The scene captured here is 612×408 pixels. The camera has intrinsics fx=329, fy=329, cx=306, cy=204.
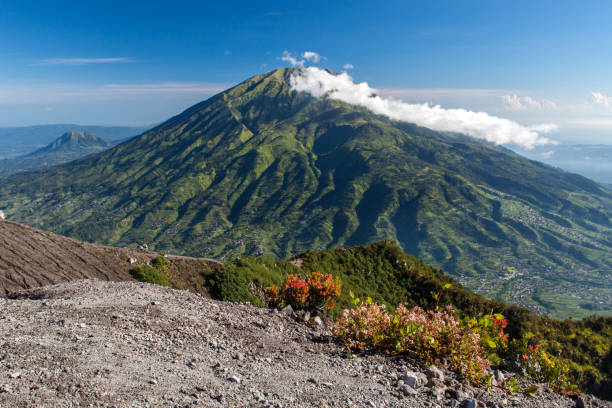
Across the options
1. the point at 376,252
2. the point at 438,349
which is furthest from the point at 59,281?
the point at 376,252

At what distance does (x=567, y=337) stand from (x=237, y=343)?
28966 mm

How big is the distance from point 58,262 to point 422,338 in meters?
15.1

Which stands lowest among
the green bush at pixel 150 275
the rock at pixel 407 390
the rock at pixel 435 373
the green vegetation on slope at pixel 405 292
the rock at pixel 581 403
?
the green vegetation on slope at pixel 405 292

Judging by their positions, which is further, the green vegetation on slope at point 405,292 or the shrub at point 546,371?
the green vegetation on slope at point 405,292

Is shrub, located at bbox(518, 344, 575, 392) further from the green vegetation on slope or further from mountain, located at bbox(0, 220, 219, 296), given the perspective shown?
mountain, located at bbox(0, 220, 219, 296)

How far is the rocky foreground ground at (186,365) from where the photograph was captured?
5.56 metres

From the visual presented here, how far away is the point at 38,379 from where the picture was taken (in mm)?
5457

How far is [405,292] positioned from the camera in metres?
30.4

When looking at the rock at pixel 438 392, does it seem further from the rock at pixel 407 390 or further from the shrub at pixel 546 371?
the shrub at pixel 546 371

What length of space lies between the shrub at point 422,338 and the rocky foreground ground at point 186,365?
35 cm

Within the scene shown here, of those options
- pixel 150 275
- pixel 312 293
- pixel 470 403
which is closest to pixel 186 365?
pixel 470 403

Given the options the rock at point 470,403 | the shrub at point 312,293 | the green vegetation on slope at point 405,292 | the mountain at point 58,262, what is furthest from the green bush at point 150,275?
the rock at point 470,403

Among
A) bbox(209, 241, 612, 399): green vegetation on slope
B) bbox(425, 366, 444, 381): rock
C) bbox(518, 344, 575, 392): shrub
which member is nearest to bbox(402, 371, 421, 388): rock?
bbox(425, 366, 444, 381): rock

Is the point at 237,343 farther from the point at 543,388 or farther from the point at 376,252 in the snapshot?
the point at 376,252
